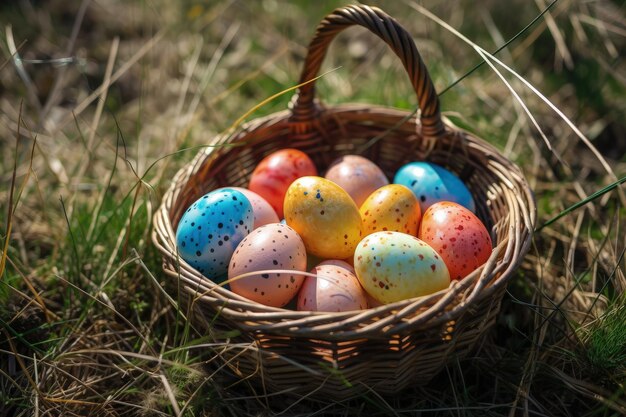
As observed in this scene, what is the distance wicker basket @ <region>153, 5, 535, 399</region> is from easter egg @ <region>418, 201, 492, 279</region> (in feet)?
0.27

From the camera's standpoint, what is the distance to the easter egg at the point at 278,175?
1916 millimetres

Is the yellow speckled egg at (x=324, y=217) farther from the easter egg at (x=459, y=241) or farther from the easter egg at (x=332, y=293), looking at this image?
the easter egg at (x=459, y=241)

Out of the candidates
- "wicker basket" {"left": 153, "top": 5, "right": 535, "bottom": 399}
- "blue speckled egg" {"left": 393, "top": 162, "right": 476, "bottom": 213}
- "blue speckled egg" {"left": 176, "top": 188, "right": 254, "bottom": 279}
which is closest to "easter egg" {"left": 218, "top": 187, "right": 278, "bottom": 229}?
"blue speckled egg" {"left": 176, "top": 188, "right": 254, "bottom": 279}

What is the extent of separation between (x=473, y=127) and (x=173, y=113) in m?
1.64

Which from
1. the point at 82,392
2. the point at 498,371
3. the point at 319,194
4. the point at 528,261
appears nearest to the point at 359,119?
the point at 319,194

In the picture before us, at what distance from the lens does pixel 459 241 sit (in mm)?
1594

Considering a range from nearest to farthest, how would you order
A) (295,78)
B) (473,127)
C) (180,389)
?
(180,389) → (473,127) → (295,78)

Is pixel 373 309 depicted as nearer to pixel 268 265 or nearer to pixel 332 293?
pixel 332 293

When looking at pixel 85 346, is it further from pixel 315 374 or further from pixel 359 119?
pixel 359 119

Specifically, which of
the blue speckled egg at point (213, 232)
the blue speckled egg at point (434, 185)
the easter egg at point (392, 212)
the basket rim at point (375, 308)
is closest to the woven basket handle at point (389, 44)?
the blue speckled egg at point (434, 185)

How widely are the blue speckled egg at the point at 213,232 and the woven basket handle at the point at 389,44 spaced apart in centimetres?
54

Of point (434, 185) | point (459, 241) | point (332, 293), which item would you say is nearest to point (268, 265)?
point (332, 293)

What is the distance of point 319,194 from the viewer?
5.45 ft

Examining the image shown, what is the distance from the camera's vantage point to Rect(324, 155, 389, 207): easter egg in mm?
1886
